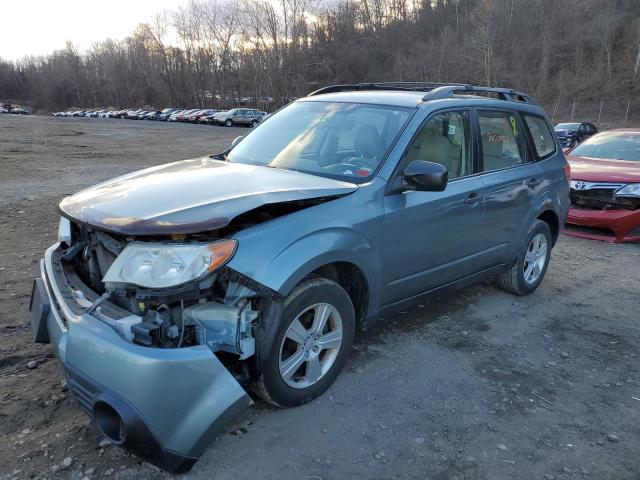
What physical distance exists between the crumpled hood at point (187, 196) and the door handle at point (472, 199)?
1.17 metres

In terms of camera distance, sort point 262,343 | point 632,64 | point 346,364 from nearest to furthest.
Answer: point 262,343 < point 346,364 < point 632,64

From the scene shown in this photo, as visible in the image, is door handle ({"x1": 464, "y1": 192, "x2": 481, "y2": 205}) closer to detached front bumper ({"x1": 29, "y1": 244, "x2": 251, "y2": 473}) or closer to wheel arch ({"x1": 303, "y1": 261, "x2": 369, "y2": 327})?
wheel arch ({"x1": 303, "y1": 261, "x2": 369, "y2": 327})

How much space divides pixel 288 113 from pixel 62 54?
123m

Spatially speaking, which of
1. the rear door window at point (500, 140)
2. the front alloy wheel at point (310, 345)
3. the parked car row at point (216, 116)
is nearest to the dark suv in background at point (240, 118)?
the parked car row at point (216, 116)

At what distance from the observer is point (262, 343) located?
2.71 meters

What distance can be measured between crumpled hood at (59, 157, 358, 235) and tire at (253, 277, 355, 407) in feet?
1.84

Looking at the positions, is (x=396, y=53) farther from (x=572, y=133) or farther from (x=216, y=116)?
(x=572, y=133)

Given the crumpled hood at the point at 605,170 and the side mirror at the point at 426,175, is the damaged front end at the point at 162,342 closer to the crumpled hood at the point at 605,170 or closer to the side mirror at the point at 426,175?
the side mirror at the point at 426,175

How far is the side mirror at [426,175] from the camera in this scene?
3.27 meters

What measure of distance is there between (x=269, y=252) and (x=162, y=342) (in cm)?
69

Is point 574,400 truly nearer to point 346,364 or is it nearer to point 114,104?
point 346,364

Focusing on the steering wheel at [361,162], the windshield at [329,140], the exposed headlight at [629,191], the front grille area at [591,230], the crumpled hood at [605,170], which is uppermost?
the windshield at [329,140]

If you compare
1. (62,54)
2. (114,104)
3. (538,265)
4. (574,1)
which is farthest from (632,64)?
(62,54)

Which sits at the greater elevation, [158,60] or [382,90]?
[158,60]
